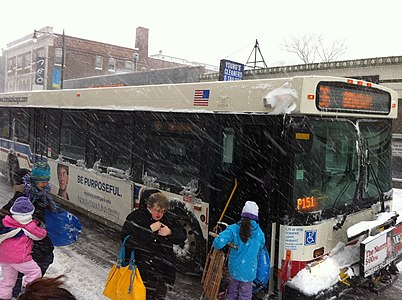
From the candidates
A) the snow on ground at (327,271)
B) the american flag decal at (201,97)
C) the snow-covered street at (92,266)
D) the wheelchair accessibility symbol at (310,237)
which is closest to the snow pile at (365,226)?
the snow on ground at (327,271)

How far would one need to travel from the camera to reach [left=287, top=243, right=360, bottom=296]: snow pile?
14.3 feet

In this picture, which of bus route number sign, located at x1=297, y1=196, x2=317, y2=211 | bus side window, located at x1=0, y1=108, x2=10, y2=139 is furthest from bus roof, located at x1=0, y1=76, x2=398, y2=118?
bus side window, located at x1=0, y1=108, x2=10, y2=139

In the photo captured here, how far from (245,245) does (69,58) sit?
44272 mm

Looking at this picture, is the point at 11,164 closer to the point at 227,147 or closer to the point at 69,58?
the point at 227,147

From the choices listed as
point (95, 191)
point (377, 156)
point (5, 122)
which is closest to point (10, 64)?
point (5, 122)

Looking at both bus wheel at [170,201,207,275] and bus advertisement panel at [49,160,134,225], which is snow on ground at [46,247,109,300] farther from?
bus wheel at [170,201,207,275]

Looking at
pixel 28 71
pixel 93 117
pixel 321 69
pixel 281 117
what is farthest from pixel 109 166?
pixel 28 71

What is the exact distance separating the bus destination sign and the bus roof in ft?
0.19

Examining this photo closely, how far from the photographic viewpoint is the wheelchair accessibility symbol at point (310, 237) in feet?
15.0

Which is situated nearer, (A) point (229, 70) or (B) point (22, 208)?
(B) point (22, 208)

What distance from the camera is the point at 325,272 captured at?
4.59m

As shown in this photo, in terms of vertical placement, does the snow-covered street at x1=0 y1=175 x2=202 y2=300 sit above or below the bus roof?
below

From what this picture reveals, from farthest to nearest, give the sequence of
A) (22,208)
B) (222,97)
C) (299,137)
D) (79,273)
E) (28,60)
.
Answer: (28,60)
(79,273)
(222,97)
(299,137)
(22,208)

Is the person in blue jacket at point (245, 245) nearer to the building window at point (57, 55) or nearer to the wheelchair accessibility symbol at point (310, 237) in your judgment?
the wheelchair accessibility symbol at point (310, 237)
